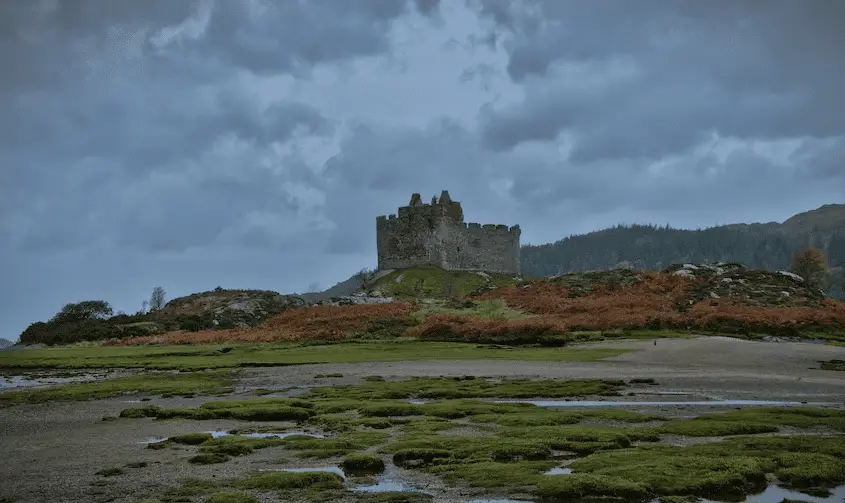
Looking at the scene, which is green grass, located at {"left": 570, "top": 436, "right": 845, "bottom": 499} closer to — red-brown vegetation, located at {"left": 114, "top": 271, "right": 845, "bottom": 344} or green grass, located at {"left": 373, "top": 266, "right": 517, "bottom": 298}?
red-brown vegetation, located at {"left": 114, "top": 271, "right": 845, "bottom": 344}

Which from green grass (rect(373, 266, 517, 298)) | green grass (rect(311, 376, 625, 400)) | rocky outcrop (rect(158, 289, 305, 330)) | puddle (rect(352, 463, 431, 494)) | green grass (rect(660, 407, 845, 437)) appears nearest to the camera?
puddle (rect(352, 463, 431, 494))

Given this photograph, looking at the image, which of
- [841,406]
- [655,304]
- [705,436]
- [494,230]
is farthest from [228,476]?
[494,230]

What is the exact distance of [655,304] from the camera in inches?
2032

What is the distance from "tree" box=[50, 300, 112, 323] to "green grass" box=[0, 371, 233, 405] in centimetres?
5114

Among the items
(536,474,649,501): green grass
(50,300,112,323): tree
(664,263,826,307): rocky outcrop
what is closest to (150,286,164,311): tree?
(50,300,112,323): tree

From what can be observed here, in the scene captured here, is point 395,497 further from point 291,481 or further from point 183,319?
point 183,319

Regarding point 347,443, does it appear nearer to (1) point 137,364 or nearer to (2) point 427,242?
(1) point 137,364

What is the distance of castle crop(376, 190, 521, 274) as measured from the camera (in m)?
95.6

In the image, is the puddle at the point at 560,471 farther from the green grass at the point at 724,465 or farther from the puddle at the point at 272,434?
the puddle at the point at 272,434

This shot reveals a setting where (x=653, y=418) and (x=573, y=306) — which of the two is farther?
(x=573, y=306)

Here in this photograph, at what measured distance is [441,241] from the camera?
95812 millimetres

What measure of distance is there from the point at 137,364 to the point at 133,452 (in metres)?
28.1

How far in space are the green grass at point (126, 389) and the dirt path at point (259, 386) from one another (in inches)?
52.9

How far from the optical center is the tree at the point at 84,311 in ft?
263
